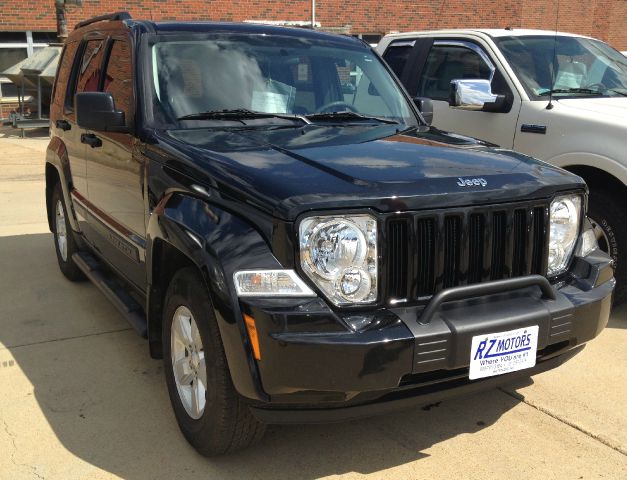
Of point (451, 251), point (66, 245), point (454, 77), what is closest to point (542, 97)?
point (454, 77)

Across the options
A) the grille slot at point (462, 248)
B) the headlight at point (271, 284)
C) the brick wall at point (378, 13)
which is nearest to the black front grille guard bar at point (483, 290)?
the grille slot at point (462, 248)

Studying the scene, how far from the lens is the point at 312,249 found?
8.71 ft

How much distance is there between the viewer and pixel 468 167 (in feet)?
10.2

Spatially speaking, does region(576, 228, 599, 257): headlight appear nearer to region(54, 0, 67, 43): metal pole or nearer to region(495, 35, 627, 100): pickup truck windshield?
region(495, 35, 627, 100): pickup truck windshield

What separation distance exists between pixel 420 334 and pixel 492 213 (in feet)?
2.21

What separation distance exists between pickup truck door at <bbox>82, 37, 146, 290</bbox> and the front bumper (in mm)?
1428

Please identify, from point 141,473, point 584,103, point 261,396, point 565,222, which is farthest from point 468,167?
point 584,103

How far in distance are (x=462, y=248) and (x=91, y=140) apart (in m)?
2.74

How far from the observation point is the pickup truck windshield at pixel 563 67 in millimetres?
5613

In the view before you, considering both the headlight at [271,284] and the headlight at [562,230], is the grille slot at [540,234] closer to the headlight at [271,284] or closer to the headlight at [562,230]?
Result: the headlight at [562,230]

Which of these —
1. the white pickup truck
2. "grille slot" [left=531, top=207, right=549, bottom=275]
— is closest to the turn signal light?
"grille slot" [left=531, top=207, right=549, bottom=275]

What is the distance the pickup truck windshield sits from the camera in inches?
221

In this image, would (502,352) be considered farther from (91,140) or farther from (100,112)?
(91,140)

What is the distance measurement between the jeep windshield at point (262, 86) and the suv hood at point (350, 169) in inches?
7.2
